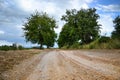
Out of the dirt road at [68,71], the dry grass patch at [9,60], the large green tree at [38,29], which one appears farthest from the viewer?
the large green tree at [38,29]

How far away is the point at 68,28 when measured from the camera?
69188 mm

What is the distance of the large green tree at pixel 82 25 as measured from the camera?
2630 inches

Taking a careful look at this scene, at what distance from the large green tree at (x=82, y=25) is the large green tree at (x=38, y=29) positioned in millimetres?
5449

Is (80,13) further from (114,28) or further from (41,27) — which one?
(114,28)

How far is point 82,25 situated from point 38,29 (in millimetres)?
12007

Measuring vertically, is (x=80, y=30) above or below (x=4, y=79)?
above

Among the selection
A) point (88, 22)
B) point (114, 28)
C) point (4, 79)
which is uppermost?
point (88, 22)

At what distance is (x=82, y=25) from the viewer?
67.2 metres

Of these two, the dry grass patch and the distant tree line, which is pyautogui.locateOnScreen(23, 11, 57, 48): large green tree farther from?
the dry grass patch

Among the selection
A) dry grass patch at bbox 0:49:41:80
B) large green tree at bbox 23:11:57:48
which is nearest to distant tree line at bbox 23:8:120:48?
large green tree at bbox 23:11:57:48

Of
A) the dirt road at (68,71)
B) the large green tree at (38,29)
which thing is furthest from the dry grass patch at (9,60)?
the large green tree at (38,29)

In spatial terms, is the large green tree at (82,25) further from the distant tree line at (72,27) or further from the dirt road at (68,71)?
the dirt road at (68,71)

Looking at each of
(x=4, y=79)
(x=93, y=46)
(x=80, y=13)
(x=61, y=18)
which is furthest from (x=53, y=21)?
(x=4, y=79)

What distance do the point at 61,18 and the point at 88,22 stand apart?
952 cm
